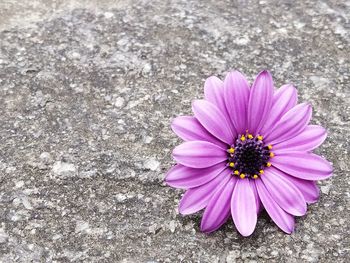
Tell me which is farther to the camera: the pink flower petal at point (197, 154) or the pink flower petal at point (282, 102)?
the pink flower petal at point (282, 102)

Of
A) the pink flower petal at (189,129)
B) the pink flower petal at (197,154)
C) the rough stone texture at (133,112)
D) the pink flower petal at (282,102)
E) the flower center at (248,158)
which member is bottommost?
the rough stone texture at (133,112)

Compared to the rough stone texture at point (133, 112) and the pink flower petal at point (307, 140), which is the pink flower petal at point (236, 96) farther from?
the rough stone texture at point (133, 112)

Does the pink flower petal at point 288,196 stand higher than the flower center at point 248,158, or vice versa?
the flower center at point 248,158

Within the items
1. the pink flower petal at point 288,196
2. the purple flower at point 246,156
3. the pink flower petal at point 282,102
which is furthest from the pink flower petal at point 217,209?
the pink flower petal at point 282,102

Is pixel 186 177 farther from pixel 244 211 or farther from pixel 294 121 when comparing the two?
pixel 294 121

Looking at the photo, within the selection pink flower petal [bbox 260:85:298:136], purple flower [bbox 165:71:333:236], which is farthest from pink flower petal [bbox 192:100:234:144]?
pink flower petal [bbox 260:85:298:136]
